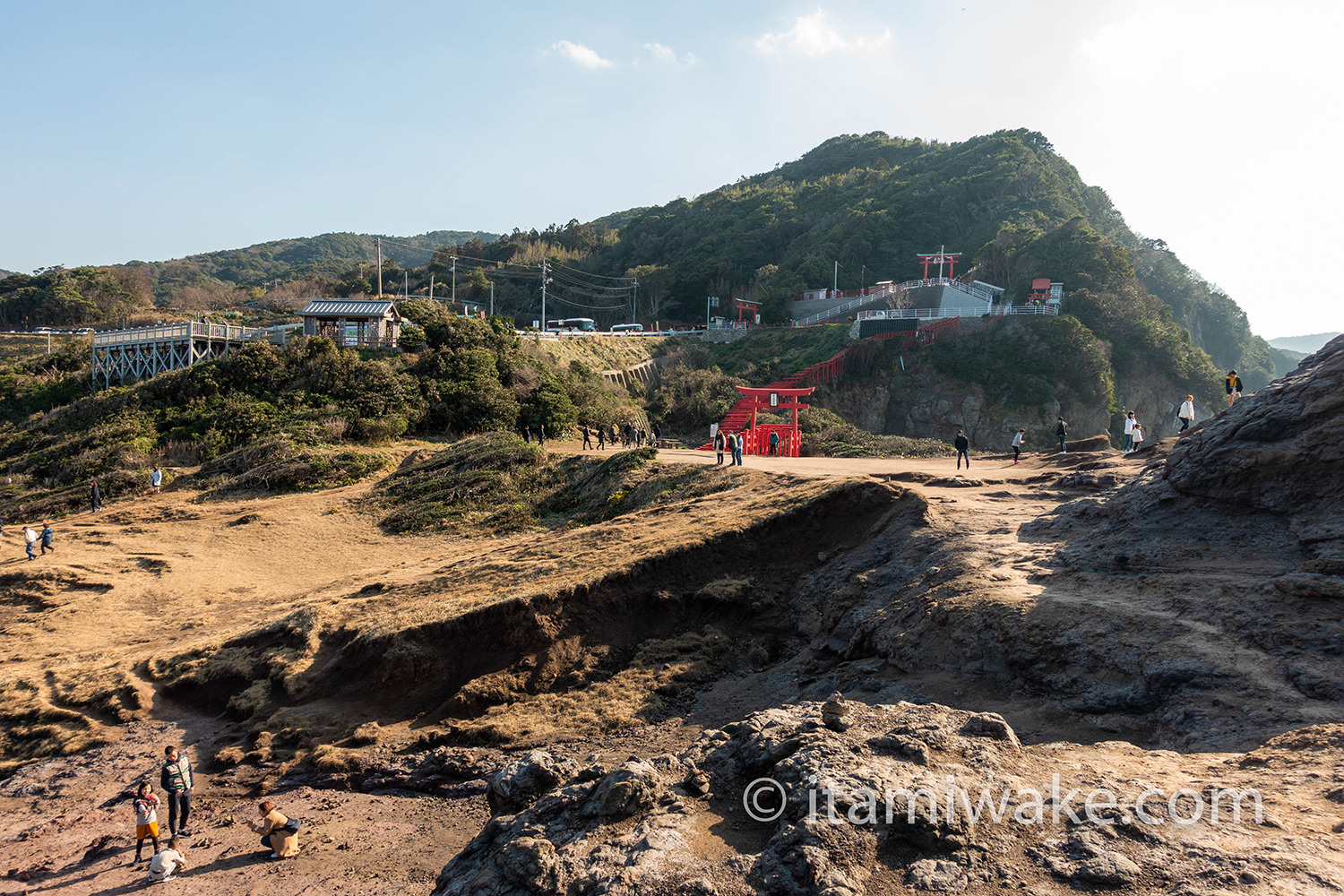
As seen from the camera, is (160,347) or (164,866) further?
(160,347)

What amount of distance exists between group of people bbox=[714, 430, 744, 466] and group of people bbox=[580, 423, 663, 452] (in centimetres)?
526

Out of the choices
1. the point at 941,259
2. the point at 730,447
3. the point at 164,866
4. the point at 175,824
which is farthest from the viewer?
the point at 941,259

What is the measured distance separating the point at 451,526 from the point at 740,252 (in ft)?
193

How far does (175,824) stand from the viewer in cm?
838

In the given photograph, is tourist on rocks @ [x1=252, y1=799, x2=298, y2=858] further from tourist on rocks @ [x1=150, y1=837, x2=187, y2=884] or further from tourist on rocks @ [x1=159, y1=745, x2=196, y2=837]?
tourist on rocks @ [x1=159, y1=745, x2=196, y2=837]

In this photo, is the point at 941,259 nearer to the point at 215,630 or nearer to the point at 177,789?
the point at 215,630

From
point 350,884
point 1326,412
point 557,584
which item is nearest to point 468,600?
point 557,584

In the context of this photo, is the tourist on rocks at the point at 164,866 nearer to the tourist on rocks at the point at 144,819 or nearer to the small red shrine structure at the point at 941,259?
the tourist on rocks at the point at 144,819

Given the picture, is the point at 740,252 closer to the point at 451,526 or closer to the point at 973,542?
the point at 451,526

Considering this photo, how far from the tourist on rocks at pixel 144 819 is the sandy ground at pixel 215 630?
264 mm

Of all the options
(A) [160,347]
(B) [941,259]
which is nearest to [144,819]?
(A) [160,347]

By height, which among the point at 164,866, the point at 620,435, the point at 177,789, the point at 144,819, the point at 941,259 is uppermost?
the point at 941,259

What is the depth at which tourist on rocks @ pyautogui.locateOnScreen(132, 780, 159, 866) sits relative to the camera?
8078 millimetres

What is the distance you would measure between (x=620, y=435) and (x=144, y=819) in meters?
22.9
